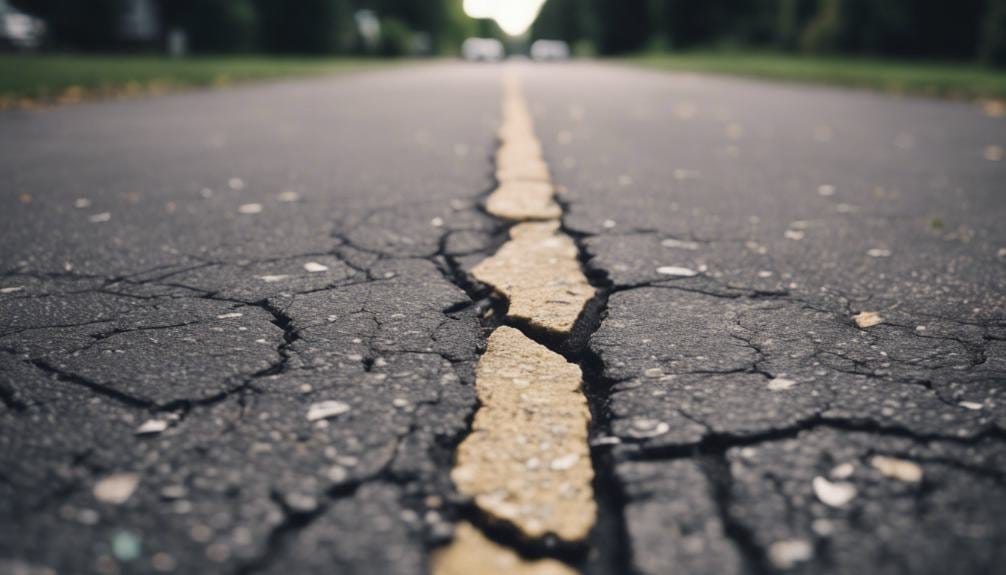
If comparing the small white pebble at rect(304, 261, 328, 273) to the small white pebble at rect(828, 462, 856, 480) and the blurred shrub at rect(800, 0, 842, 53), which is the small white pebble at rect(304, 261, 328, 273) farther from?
the blurred shrub at rect(800, 0, 842, 53)

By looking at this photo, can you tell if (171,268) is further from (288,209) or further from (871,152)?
(871,152)

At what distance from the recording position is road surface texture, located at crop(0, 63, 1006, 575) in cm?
105

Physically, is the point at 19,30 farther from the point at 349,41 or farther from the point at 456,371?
the point at 456,371

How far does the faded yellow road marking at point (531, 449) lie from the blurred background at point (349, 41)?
7616 millimetres

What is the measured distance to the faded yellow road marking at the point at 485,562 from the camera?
3.29 ft

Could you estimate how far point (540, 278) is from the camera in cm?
219

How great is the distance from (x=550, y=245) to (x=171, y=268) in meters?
1.21

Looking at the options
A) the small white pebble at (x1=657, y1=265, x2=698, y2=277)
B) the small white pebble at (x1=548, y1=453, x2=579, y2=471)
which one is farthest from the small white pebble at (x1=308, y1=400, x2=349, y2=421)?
the small white pebble at (x1=657, y1=265, x2=698, y2=277)

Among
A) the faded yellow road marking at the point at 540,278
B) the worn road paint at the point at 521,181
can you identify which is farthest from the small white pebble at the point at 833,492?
the worn road paint at the point at 521,181

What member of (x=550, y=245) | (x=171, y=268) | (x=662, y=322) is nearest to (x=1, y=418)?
(x=171, y=268)

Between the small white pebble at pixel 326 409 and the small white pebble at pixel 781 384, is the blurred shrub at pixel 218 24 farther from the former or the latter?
the small white pebble at pixel 781 384

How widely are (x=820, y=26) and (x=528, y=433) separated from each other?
23.6 m

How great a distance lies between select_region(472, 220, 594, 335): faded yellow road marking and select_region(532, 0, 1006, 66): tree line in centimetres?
1500

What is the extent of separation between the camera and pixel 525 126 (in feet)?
21.6
